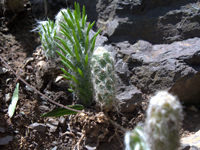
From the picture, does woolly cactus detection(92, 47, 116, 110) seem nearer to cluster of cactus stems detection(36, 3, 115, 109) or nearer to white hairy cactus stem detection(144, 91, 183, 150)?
cluster of cactus stems detection(36, 3, 115, 109)

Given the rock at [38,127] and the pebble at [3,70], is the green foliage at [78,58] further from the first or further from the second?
the pebble at [3,70]

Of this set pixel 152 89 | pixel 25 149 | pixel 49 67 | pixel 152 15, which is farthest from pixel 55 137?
pixel 152 15

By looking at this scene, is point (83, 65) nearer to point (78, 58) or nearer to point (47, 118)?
point (78, 58)

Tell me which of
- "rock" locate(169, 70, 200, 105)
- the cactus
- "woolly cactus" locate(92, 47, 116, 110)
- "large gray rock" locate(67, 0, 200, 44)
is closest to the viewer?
"woolly cactus" locate(92, 47, 116, 110)

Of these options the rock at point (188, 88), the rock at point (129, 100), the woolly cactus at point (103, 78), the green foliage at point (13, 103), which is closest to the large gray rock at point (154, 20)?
the rock at point (188, 88)

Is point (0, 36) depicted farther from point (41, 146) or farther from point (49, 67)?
point (41, 146)

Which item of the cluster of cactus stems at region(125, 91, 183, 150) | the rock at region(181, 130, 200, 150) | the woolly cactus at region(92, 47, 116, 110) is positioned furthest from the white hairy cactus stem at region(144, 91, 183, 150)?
the rock at region(181, 130, 200, 150)

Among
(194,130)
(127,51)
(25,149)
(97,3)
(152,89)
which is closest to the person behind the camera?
(25,149)
